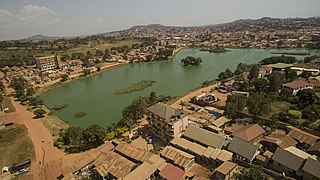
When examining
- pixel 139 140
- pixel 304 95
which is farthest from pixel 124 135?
pixel 304 95

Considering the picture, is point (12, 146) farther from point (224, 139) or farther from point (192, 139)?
point (224, 139)

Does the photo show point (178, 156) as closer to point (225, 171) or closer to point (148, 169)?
point (148, 169)

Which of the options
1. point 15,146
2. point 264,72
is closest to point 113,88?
point 15,146

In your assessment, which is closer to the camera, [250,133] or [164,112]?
[250,133]

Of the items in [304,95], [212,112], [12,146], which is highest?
[304,95]

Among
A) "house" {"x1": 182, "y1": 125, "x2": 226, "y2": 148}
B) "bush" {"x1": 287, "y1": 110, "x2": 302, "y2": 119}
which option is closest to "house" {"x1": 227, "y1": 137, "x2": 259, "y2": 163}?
"house" {"x1": 182, "y1": 125, "x2": 226, "y2": 148}

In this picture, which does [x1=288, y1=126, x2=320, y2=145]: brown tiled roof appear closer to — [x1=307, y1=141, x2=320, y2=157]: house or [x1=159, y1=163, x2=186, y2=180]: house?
[x1=307, y1=141, x2=320, y2=157]: house

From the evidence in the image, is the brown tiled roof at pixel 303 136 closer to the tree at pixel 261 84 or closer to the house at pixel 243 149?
the house at pixel 243 149
